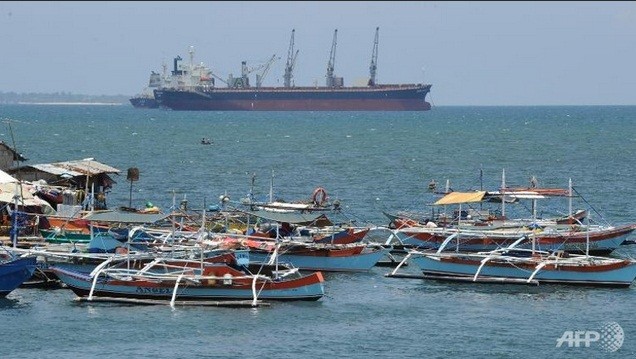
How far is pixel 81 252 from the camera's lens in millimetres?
50094

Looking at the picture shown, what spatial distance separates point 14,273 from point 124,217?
8.73 meters

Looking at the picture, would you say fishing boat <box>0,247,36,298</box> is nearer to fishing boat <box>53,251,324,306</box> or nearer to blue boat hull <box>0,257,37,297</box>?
blue boat hull <box>0,257,37,297</box>

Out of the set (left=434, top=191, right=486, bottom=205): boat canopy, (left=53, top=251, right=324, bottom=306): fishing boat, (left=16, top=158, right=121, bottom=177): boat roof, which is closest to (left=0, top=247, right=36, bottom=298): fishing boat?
(left=53, top=251, right=324, bottom=306): fishing boat

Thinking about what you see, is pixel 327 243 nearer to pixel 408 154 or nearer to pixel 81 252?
pixel 81 252

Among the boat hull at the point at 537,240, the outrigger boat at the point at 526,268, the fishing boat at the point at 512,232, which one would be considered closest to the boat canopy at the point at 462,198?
the fishing boat at the point at 512,232

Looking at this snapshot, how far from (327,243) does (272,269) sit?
25.6 ft

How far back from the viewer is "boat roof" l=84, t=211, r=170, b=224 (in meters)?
53.2

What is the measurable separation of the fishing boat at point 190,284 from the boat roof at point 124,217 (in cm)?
654

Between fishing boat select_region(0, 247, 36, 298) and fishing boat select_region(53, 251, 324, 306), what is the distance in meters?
1.02

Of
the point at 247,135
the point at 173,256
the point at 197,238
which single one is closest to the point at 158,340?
the point at 173,256

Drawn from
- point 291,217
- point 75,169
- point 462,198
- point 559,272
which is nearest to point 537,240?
point 462,198

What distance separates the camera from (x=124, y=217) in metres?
53.6

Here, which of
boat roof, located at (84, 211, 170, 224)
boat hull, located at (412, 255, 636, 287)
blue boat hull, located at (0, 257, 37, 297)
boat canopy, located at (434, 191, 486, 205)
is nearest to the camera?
blue boat hull, located at (0, 257, 37, 297)

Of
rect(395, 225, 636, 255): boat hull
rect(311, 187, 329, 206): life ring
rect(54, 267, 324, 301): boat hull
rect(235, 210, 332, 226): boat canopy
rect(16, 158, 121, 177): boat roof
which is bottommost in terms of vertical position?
rect(54, 267, 324, 301): boat hull
